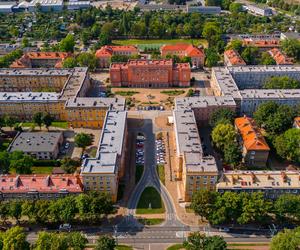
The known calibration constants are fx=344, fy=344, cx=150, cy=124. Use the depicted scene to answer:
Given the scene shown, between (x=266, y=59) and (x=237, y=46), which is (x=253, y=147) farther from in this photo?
(x=237, y=46)

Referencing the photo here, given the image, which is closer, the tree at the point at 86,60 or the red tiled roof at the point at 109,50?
the tree at the point at 86,60

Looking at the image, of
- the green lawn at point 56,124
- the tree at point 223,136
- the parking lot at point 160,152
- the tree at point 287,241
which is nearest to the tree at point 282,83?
the tree at point 223,136

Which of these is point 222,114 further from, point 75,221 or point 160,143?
point 75,221

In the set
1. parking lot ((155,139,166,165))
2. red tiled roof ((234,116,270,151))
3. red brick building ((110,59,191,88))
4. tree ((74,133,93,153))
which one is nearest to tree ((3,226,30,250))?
tree ((74,133,93,153))

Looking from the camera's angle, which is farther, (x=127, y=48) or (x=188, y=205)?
(x=127, y=48)

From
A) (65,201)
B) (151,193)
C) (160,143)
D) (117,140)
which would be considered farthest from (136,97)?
(65,201)

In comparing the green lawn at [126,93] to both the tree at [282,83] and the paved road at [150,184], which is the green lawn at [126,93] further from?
the tree at [282,83]
